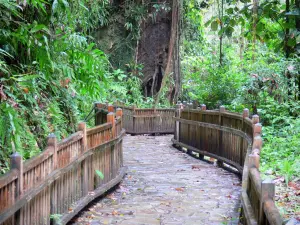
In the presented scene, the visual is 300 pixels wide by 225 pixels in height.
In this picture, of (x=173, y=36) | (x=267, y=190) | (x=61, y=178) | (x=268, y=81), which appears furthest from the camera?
(x=173, y=36)

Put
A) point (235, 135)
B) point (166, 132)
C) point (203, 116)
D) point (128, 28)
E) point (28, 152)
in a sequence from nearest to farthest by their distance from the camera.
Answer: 1. point (28, 152)
2. point (235, 135)
3. point (203, 116)
4. point (166, 132)
5. point (128, 28)

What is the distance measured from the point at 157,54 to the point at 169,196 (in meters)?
14.0

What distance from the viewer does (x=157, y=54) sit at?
67.2ft

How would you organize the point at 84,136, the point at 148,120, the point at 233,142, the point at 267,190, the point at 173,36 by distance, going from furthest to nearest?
1. the point at 173,36
2. the point at 148,120
3. the point at 233,142
4. the point at 84,136
5. the point at 267,190

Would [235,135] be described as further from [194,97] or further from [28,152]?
[194,97]

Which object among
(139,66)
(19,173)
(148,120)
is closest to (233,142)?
A: (19,173)

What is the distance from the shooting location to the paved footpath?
18.7ft

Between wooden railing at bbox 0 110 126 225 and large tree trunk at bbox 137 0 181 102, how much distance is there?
40.2ft

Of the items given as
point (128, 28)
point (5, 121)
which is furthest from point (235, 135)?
point (128, 28)

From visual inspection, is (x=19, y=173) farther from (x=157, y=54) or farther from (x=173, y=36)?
(x=157, y=54)

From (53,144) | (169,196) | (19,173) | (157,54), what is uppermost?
(157,54)

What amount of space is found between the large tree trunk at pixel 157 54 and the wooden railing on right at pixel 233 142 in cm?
660

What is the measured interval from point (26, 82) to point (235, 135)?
14.9 ft

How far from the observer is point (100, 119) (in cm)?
1120
